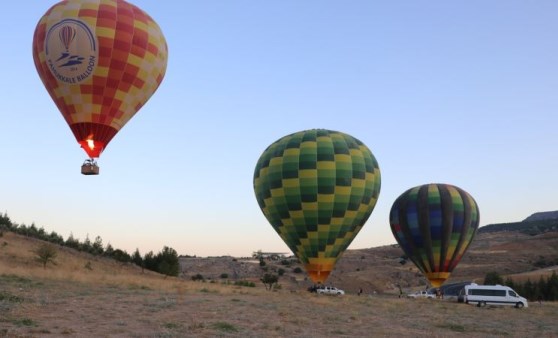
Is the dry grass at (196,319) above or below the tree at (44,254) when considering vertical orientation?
below

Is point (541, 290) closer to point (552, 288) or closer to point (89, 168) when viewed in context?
point (552, 288)

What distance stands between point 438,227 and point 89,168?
28.2m

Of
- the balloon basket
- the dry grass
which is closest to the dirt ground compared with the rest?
the dry grass

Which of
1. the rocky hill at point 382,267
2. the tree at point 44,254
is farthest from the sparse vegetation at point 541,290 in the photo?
the tree at point 44,254

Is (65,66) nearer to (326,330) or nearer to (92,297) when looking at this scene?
(92,297)

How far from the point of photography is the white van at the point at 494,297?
38938 millimetres

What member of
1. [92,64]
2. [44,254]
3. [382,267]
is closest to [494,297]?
[92,64]

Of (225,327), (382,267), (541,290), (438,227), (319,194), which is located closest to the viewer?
(225,327)

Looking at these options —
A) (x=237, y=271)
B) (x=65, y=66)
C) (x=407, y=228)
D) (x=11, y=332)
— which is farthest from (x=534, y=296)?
(x=11, y=332)

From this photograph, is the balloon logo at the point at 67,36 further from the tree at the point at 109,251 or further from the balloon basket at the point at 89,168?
the tree at the point at 109,251

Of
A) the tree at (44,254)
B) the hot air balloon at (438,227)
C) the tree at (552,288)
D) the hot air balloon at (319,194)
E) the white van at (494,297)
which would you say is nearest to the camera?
the hot air balloon at (319,194)

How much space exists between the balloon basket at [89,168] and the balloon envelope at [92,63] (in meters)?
0.51

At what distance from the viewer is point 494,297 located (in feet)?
129

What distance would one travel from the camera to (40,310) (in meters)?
20.4
